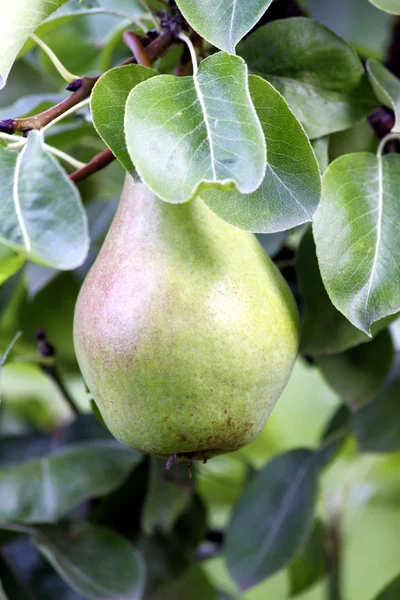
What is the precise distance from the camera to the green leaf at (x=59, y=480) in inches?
23.6

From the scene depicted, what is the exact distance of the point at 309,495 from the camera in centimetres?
72

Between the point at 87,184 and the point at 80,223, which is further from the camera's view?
the point at 87,184

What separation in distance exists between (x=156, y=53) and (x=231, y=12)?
0.31 feet

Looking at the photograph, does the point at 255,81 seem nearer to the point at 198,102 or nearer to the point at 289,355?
the point at 198,102

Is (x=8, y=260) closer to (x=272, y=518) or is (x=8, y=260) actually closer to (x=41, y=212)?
(x=41, y=212)

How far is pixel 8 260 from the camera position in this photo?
1.39 feet

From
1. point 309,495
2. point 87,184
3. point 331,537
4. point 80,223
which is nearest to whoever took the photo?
point 80,223

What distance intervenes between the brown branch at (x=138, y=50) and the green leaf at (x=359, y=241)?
13cm

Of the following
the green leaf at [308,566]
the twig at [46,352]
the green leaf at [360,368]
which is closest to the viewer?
the green leaf at [360,368]

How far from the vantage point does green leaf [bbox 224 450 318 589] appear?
2.22 feet

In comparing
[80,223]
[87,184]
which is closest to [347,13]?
[87,184]

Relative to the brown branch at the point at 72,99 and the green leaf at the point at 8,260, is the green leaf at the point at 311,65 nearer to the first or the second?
the brown branch at the point at 72,99

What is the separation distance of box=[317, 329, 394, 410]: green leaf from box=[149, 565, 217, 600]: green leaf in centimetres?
30

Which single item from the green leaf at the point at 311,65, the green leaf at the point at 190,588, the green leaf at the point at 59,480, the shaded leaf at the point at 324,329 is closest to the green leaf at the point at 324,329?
the shaded leaf at the point at 324,329
